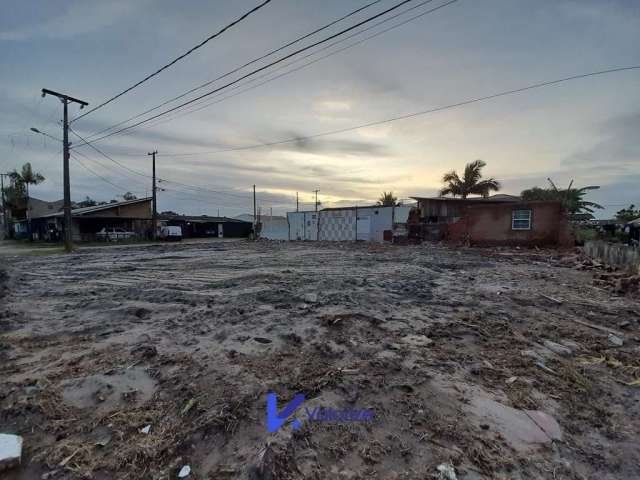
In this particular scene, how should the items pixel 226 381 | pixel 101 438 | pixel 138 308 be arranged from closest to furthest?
pixel 101 438 → pixel 226 381 → pixel 138 308

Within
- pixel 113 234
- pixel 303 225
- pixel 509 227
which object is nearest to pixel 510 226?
pixel 509 227

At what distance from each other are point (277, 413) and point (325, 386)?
1.91ft

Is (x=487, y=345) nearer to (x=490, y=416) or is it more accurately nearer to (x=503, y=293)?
(x=490, y=416)

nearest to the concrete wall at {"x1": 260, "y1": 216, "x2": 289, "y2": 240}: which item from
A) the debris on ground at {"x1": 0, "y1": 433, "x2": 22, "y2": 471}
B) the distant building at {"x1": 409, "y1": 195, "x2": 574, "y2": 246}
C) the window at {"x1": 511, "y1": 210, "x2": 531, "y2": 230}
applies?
the distant building at {"x1": 409, "y1": 195, "x2": 574, "y2": 246}

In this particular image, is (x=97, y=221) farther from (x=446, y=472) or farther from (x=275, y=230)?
(x=446, y=472)

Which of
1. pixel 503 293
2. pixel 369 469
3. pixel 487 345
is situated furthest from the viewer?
pixel 503 293

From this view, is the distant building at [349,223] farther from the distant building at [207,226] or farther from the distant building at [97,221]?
the distant building at [97,221]

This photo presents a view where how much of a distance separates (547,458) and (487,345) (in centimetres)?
203

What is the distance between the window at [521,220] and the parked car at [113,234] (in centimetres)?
3310

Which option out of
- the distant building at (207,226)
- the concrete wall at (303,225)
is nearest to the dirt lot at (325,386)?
the concrete wall at (303,225)

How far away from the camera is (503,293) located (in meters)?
7.25

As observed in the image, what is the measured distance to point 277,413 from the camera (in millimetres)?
2631

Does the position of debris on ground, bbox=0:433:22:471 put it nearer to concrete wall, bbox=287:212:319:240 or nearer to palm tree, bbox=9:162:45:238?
concrete wall, bbox=287:212:319:240

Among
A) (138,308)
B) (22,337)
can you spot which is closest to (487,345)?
(138,308)
